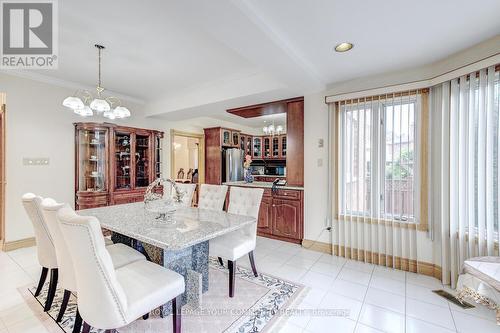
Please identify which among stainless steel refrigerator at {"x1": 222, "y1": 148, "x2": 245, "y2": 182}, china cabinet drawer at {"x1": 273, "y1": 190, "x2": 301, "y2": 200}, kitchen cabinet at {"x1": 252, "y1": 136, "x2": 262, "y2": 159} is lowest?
china cabinet drawer at {"x1": 273, "y1": 190, "x2": 301, "y2": 200}

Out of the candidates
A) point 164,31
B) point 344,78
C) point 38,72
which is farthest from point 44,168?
point 344,78

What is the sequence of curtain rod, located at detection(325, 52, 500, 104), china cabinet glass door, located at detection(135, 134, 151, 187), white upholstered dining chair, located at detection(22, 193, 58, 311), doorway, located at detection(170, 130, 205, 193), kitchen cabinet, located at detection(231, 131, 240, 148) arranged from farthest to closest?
1. kitchen cabinet, located at detection(231, 131, 240, 148)
2. doorway, located at detection(170, 130, 205, 193)
3. china cabinet glass door, located at detection(135, 134, 151, 187)
4. curtain rod, located at detection(325, 52, 500, 104)
5. white upholstered dining chair, located at detection(22, 193, 58, 311)

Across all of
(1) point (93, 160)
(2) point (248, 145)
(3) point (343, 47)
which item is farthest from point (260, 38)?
(2) point (248, 145)

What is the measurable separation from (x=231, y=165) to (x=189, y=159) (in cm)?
237

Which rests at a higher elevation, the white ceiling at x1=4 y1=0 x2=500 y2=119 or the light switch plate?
the white ceiling at x1=4 y1=0 x2=500 y2=119

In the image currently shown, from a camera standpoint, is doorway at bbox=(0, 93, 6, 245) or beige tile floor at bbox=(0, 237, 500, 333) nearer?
beige tile floor at bbox=(0, 237, 500, 333)

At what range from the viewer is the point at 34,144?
11.3ft

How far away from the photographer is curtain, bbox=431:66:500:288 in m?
2.15

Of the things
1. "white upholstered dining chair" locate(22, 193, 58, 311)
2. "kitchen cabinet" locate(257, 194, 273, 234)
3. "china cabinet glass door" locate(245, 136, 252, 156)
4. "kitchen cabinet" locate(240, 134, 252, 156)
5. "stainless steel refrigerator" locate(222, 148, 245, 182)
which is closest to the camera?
"white upholstered dining chair" locate(22, 193, 58, 311)

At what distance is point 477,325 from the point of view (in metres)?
1.83

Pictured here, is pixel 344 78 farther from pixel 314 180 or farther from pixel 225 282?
pixel 225 282

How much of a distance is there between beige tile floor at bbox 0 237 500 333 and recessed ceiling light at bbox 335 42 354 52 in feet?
7.98

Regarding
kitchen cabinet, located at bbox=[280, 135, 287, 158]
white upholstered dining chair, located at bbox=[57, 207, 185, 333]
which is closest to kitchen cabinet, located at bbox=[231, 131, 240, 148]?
kitchen cabinet, located at bbox=[280, 135, 287, 158]

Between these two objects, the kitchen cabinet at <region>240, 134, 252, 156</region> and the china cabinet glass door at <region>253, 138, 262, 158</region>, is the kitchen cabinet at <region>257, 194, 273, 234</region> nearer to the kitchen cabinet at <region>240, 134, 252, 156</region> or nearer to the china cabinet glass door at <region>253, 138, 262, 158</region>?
the kitchen cabinet at <region>240, 134, 252, 156</region>
